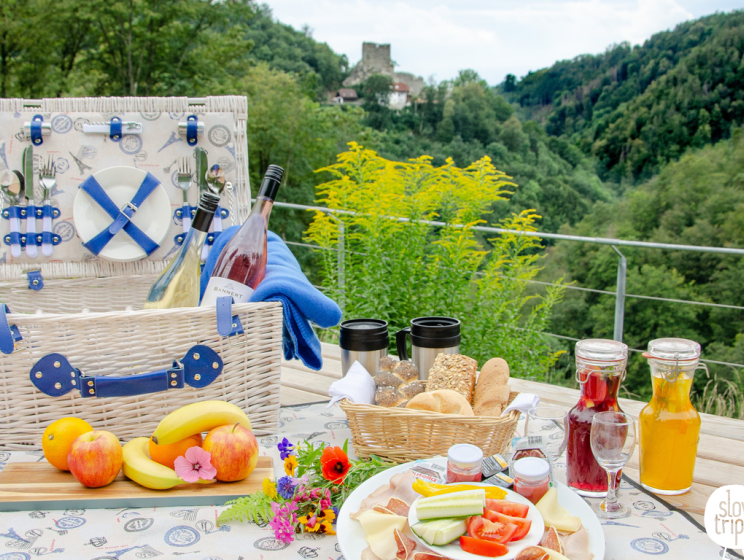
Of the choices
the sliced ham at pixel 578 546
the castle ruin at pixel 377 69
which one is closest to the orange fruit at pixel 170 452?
the sliced ham at pixel 578 546

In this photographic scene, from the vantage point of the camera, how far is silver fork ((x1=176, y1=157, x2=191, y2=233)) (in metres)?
1.58

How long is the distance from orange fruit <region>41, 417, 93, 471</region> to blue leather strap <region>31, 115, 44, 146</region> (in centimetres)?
97

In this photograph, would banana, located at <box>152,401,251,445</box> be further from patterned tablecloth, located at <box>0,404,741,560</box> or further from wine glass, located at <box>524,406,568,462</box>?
wine glass, located at <box>524,406,568,462</box>

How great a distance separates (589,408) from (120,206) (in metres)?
1.31

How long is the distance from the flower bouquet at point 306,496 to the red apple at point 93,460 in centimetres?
19

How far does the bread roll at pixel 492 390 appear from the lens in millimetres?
900

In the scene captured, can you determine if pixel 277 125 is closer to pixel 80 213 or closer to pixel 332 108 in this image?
pixel 332 108

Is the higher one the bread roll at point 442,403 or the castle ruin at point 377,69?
the castle ruin at point 377,69

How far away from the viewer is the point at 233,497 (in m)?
0.82

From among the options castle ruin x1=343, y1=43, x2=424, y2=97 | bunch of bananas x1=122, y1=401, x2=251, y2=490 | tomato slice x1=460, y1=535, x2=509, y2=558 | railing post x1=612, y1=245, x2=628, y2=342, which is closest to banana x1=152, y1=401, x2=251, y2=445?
bunch of bananas x1=122, y1=401, x2=251, y2=490

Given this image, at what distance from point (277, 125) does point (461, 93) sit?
19.2 ft

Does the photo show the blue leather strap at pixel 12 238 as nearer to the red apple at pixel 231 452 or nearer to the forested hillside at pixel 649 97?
the red apple at pixel 231 452

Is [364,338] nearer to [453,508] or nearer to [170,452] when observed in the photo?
[170,452]

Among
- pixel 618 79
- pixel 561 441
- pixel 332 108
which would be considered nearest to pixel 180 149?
pixel 561 441
